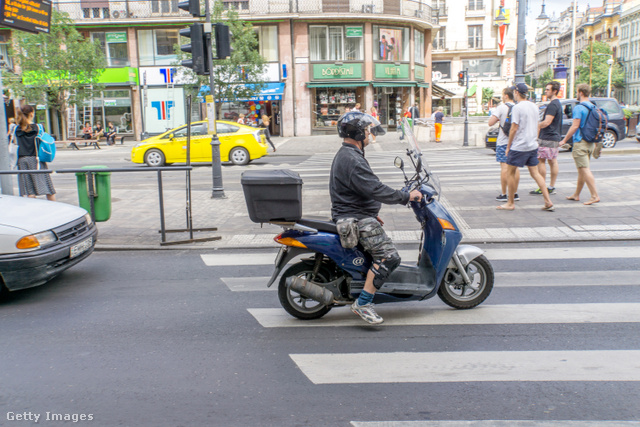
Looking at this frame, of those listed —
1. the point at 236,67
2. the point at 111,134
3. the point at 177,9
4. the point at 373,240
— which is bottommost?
the point at 373,240

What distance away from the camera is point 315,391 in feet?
12.1

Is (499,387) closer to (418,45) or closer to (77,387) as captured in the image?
(77,387)

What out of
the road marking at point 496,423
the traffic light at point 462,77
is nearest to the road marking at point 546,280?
the road marking at point 496,423

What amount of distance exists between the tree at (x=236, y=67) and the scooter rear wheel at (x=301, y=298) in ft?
71.3

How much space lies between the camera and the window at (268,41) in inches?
1415

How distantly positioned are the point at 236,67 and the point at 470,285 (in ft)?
74.5

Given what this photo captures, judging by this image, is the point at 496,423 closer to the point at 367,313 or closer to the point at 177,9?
the point at 367,313

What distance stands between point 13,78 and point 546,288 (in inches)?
1315

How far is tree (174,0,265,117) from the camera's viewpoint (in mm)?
25812

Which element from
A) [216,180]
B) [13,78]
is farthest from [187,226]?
[13,78]

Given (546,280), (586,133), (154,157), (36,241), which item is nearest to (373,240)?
(546,280)

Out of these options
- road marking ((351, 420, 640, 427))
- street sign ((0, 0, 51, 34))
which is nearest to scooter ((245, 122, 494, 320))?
road marking ((351, 420, 640, 427))

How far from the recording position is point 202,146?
1912cm

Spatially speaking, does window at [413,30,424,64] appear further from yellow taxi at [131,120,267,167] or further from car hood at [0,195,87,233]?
car hood at [0,195,87,233]
